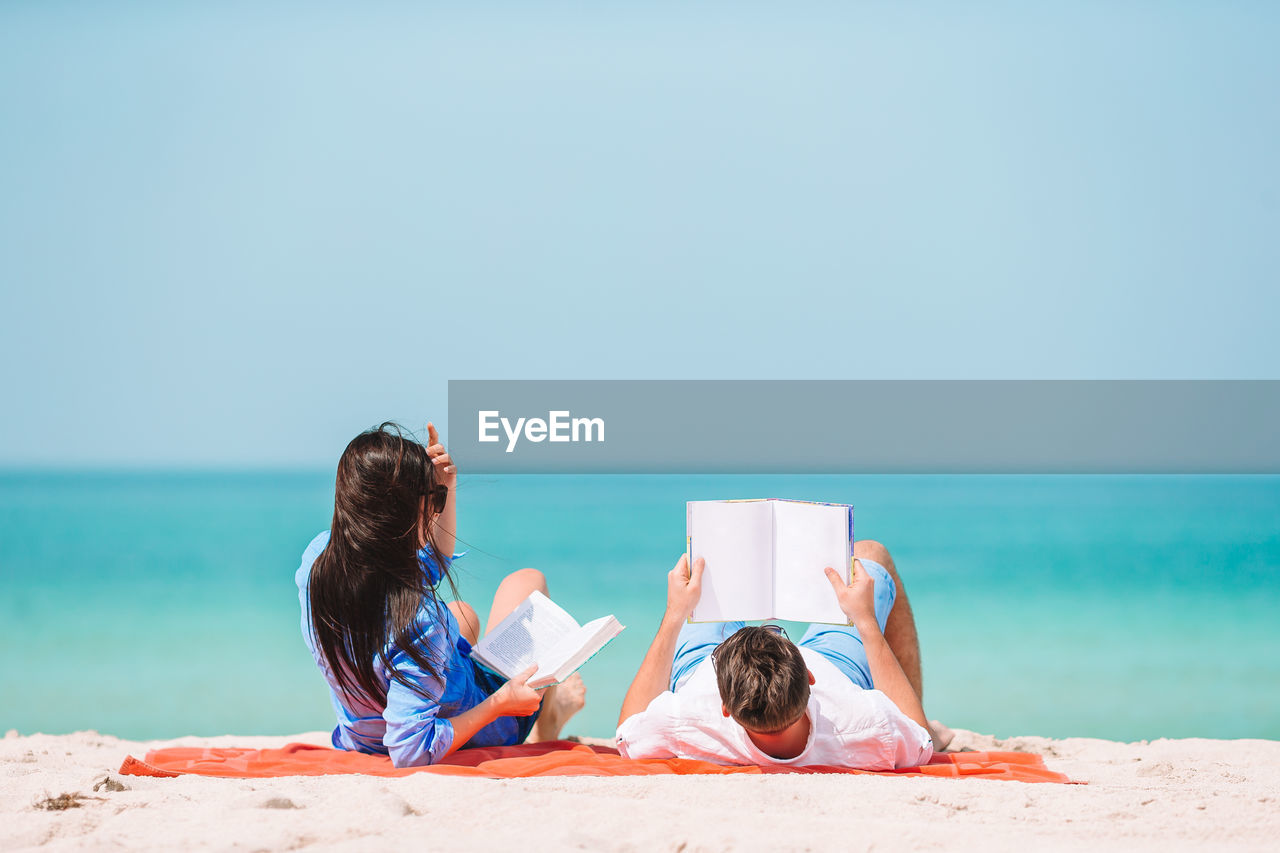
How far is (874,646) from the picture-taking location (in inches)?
119

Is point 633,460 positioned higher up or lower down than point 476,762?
higher up

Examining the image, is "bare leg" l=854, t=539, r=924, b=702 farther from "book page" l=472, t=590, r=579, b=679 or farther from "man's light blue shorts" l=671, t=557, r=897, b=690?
"book page" l=472, t=590, r=579, b=679

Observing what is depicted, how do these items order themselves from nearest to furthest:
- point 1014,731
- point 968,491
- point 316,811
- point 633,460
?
1. point 316,811
2. point 1014,731
3. point 968,491
4. point 633,460

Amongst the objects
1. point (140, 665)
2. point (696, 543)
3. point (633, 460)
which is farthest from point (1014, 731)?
point (633, 460)

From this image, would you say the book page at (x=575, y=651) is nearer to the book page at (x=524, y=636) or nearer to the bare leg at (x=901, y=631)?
the book page at (x=524, y=636)

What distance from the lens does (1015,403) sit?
3722 centimetres

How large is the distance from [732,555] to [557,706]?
3.16 feet

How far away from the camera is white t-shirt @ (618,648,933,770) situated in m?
2.84

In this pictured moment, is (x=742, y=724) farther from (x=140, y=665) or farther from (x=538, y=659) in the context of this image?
(x=140, y=665)

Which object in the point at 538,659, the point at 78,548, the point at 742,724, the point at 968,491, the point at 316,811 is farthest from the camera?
the point at 968,491

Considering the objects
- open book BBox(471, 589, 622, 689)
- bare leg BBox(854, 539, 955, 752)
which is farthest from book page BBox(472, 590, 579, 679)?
bare leg BBox(854, 539, 955, 752)

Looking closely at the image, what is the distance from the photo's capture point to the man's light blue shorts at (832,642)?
3231 mm

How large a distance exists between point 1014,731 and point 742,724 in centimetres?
321

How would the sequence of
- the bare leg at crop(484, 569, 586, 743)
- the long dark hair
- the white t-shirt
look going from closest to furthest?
the long dark hair, the white t-shirt, the bare leg at crop(484, 569, 586, 743)
